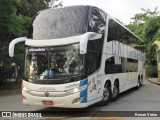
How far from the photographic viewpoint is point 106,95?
516 inches

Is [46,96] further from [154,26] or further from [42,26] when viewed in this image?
[154,26]

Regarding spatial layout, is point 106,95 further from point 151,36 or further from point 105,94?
point 151,36

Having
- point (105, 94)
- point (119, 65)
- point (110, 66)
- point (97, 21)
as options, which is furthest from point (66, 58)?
point (119, 65)

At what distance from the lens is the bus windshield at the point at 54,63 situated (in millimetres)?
10469

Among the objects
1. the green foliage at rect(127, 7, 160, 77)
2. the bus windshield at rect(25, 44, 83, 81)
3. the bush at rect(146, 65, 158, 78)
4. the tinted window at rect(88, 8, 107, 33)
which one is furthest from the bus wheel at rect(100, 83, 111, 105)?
the bush at rect(146, 65, 158, 78)

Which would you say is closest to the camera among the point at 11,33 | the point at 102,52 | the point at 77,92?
the point at 77,92

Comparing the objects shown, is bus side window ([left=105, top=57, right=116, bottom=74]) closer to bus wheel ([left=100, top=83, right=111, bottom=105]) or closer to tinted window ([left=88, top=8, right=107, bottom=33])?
bus wheel ([left=100, top=83, right=111, bottom=105])

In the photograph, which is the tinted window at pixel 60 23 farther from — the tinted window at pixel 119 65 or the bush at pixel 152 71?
the bush at pixel 152 71

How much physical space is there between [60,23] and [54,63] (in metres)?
1.54

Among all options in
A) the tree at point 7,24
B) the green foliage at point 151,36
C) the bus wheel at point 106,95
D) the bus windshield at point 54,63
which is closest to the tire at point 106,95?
the bus wheel at point 106,95

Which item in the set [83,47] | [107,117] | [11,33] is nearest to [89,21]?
[83,47]

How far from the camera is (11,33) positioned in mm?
21047

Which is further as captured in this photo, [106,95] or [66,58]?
[106,95]

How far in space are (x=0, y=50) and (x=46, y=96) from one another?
11.7 m
